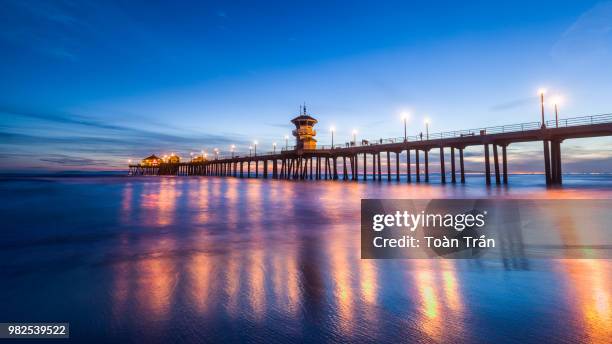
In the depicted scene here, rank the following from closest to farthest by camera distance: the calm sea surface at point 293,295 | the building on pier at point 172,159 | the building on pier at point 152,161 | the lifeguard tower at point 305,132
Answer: the calm sea surface at point 293,295
the lifeguard tower at point 305,132
the building on pier at point 172,159
the building on pier at point 152,161

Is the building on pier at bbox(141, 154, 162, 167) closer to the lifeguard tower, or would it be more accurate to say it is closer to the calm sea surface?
the lifeguard tower

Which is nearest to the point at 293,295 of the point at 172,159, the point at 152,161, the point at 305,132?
the point at 305,132

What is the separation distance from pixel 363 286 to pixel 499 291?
201 cm

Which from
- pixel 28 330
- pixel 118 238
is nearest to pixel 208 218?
pixel 118 238

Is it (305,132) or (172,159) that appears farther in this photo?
(172,159)

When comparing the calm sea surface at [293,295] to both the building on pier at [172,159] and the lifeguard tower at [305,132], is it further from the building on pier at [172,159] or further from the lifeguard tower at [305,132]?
the building on pier at [172,159]

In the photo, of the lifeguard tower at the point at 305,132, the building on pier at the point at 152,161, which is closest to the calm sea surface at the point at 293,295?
the lifeguard tower at the point at 305,132

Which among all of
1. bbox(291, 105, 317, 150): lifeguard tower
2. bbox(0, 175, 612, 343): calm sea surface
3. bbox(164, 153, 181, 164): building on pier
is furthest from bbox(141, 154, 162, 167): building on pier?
bbox(0, 175, 612, 343): calm sea surface

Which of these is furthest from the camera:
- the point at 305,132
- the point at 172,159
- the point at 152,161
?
the point at 152,161

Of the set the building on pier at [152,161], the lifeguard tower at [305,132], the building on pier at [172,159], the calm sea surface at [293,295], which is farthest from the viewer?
the building on pier at [152,161]

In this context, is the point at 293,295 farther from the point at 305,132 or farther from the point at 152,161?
the point at 152,161

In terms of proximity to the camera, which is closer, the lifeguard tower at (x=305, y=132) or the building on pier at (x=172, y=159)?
the lifeguard tower at (x=305, y=132)

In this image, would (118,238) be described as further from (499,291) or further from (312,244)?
(499,291)

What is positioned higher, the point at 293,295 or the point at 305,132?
the point at 305,132
